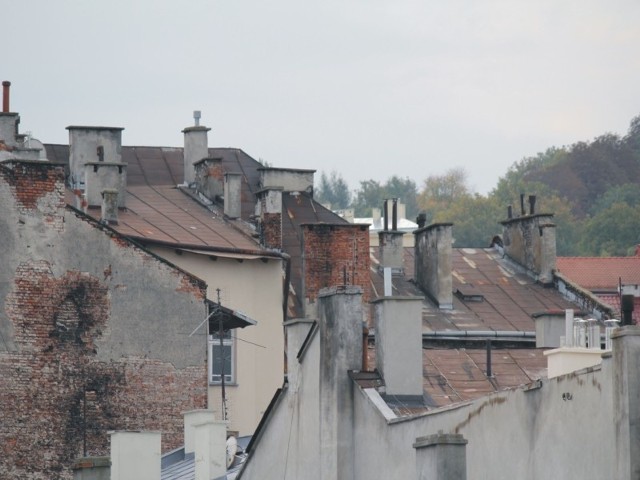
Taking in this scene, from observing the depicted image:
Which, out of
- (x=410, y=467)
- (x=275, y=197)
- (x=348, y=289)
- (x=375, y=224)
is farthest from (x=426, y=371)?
(x=375, y=224)

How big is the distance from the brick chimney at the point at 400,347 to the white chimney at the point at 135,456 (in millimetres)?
7072

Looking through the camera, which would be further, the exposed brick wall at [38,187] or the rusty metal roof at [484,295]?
the rusty metal roof at [484,295]

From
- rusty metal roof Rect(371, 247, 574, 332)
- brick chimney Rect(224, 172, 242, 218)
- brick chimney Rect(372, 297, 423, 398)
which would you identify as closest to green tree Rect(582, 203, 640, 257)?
rusty metal roof Rect(371, 247, 574, 332)

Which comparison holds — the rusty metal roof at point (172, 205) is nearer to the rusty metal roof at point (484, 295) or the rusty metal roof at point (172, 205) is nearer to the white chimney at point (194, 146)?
the white chimney at point (194, 146)

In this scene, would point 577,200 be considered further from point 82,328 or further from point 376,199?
point 82,328

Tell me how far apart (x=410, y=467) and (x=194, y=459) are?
12.6m

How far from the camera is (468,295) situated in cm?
6225

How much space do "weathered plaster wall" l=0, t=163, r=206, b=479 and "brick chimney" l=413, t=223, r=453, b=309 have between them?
15.2 metres

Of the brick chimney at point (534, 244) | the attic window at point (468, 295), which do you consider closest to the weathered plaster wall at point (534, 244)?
the brick chimney at point (534, 244)

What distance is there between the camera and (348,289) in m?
33.5

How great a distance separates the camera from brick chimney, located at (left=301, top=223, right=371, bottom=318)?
190 ft

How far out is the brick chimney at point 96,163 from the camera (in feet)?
183

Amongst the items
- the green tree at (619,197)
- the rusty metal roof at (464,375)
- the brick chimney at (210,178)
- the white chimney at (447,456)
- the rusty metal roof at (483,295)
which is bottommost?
the white chimney at (447,456)

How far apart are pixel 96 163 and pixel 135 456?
1729cm
